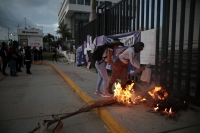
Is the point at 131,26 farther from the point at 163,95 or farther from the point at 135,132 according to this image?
the point at 135,132

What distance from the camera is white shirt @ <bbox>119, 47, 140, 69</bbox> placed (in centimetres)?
413

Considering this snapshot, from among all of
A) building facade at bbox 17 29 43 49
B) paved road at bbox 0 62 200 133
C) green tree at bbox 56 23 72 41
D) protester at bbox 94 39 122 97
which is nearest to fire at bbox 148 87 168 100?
paved road at bbox 0 62 200 133

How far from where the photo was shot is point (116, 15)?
7.48 m

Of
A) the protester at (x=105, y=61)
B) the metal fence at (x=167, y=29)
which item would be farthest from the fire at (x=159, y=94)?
the protester at (x=105, y=61)

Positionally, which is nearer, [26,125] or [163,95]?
[26,125]

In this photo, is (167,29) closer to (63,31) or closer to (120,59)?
(120,59)

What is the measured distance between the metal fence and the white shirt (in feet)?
2.64

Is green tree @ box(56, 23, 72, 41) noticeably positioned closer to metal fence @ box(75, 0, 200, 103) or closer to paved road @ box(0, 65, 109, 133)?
metal fence @ box(75, 0, 200, 103)

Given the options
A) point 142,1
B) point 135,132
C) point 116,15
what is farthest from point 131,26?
point 135,132

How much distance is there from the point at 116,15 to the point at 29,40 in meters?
21.9

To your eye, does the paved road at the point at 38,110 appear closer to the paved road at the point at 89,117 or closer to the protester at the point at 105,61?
the paved road at the point at 89,117

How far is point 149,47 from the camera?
5.17 meters

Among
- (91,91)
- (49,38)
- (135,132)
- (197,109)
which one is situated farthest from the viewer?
(49,38)

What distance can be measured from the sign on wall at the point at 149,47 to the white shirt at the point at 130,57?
3.43 ft
